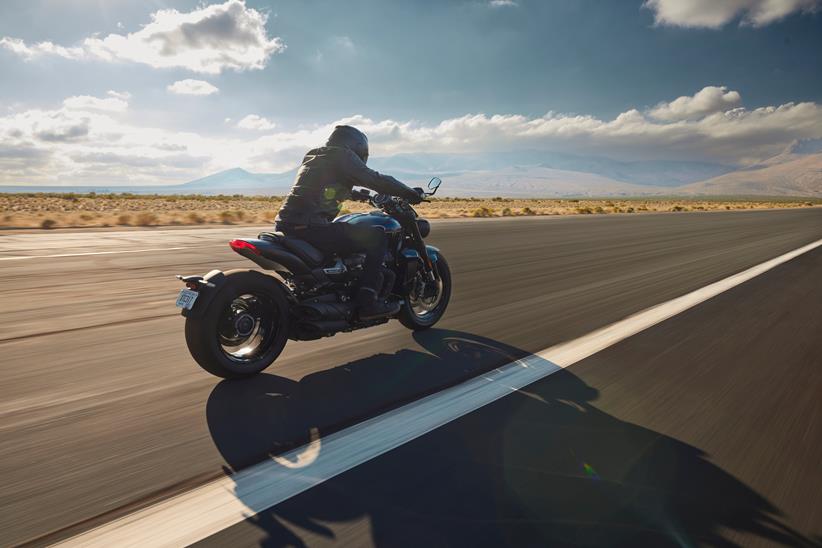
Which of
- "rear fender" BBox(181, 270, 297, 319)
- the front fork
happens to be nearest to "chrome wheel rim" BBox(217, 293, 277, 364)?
"rear fender" BBox(181, 270, 297, 319)

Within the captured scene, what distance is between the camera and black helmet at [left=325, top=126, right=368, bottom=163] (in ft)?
14.5

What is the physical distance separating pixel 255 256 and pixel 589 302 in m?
4.26

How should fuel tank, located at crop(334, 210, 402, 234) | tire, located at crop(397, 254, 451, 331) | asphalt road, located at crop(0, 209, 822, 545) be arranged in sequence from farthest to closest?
Answer: 1. tire, located at crop(397, 254, 451, 331)
2. fuel tank, located at crop(334, 210, 402, 234)
3. asphalt road, located at crop(0, 209, 822, 545)

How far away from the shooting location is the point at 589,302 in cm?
643

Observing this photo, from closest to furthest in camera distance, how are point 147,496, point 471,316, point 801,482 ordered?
point 147,496
point 801,482
point 471,316

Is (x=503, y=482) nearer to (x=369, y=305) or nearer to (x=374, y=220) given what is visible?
(x=369, y=305)

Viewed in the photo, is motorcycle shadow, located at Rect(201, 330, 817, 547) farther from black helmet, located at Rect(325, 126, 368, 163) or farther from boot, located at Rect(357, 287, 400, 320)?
black helmet, located at Rect(325, 126, 368, 163)

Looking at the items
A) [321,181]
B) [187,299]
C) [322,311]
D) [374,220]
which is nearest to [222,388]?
[187,299]

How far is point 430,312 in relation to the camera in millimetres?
5344

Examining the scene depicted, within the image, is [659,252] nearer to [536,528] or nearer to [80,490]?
[536,528]

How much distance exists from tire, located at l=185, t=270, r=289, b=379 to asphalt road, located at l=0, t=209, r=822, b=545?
0.50 ft

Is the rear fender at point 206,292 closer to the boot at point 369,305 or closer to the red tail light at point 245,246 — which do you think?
the red tail light at point 245,246

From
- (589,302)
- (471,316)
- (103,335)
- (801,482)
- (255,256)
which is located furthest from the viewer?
(589,302)

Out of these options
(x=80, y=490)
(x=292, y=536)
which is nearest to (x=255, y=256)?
(x=80, y=490)
